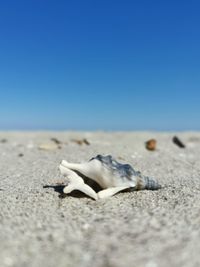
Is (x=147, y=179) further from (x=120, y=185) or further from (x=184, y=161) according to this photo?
(x=184, y=161)

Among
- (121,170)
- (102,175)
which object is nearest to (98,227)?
(102,175)

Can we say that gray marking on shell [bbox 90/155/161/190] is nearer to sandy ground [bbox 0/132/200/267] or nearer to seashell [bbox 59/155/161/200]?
seashell [bbox 59/155/161/200]

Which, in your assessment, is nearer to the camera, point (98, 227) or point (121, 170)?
point (98, 227)

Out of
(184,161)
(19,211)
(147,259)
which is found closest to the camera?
(147,259)

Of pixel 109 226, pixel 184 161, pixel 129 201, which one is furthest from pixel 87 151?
pixel 109 226

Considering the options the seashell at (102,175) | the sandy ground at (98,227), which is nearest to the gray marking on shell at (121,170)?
the seashell at (102,175)

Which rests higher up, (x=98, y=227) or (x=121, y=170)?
(x=121, y=170)

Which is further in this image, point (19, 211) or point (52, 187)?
point (52, 187)

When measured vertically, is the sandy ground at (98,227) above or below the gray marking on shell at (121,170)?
below

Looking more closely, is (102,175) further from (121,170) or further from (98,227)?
(98,227)

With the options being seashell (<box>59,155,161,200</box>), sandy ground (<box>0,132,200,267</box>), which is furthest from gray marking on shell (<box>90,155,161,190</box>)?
sandy ground (<box>0,132,200,267</box>)

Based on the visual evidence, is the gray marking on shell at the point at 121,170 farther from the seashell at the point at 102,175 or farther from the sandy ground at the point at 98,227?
the sandy ground at the point at 98,227
